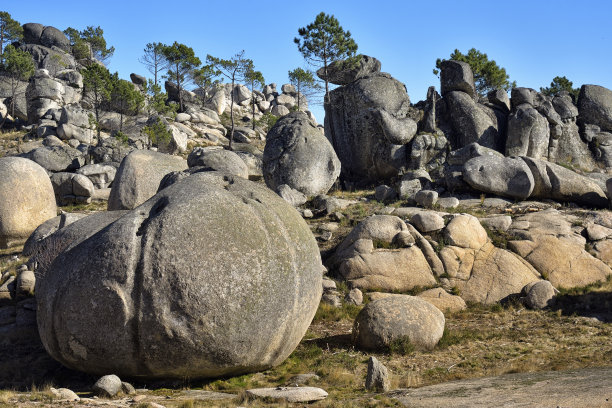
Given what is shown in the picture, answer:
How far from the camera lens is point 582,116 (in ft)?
106

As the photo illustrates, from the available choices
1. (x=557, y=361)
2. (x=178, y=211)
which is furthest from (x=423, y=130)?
(x=178, y=211)

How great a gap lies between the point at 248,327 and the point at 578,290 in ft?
33.6

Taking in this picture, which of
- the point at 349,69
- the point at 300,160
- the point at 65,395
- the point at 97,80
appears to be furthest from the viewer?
the point at 97,80

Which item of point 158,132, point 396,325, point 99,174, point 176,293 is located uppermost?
point 158,132

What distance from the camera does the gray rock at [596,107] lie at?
104 feet

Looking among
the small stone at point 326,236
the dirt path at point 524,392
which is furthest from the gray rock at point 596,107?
the dirt path at point 524,392

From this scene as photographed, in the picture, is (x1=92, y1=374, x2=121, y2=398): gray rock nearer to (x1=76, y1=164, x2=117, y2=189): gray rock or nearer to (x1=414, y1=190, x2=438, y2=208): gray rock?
(x1=414, y1=190, x2=438, y2=208): gray rock

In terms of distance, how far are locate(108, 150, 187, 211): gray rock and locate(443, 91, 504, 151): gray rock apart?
1750cm

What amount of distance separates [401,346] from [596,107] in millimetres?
27836

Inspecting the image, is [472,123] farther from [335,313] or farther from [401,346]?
[401,346]

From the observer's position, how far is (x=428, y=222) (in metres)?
15.6

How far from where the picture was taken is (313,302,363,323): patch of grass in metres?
12.3

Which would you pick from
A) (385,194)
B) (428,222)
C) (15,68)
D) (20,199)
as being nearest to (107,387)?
(428,222)

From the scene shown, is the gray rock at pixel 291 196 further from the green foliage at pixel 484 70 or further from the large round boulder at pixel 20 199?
the green foliage at pixel 484 70
